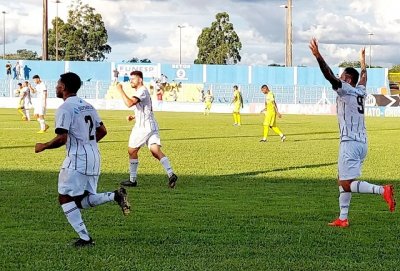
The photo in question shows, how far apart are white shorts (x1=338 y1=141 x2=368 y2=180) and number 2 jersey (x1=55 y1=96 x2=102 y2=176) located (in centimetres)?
322

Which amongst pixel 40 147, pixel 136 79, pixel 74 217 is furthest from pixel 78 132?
pixel 136 79

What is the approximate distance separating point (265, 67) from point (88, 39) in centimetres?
3836

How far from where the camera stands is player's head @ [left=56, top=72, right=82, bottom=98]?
8.74 m

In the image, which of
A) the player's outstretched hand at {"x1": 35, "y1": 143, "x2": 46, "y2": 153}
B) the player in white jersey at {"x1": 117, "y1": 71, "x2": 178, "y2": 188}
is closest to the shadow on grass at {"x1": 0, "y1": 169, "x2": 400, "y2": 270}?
the player in white jersey at {"x1": 117, "y1": 71, "x2": 178, "y2": 188}

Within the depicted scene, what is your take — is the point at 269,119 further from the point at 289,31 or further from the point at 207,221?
the point at 289,31

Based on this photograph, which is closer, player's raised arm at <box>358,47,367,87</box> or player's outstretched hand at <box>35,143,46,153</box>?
player's outstretched hand at <box>35,143,46,153</box>

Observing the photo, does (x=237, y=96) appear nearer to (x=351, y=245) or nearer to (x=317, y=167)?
(x=317, y=167)

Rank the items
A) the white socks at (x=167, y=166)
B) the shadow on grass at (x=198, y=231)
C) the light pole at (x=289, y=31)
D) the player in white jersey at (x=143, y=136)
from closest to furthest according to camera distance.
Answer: the shadow on grass at (x=198, y=231)
the white socks at (x=167, y=166)
the player in white jersey at (x=143, y=136)
the light pole at (x=289, y=31)

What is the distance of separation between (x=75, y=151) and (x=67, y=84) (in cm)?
68

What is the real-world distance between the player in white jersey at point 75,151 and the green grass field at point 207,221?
1.27 feet

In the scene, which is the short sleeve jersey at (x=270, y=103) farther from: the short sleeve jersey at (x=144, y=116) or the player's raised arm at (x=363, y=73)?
the player's raised arm at (x=363, y=73)

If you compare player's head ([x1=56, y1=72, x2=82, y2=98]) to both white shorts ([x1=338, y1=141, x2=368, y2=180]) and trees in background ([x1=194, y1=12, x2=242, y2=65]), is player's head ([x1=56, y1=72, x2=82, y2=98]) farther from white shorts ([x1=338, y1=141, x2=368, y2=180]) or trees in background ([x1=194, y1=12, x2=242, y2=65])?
trees in background ([x1=194, y1=12, x2=242, y2=65])

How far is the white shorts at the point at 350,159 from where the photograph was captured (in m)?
10.4

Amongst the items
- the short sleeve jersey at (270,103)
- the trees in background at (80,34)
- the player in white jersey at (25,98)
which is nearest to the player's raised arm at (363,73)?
the short sleeve jersey at (270,103)
